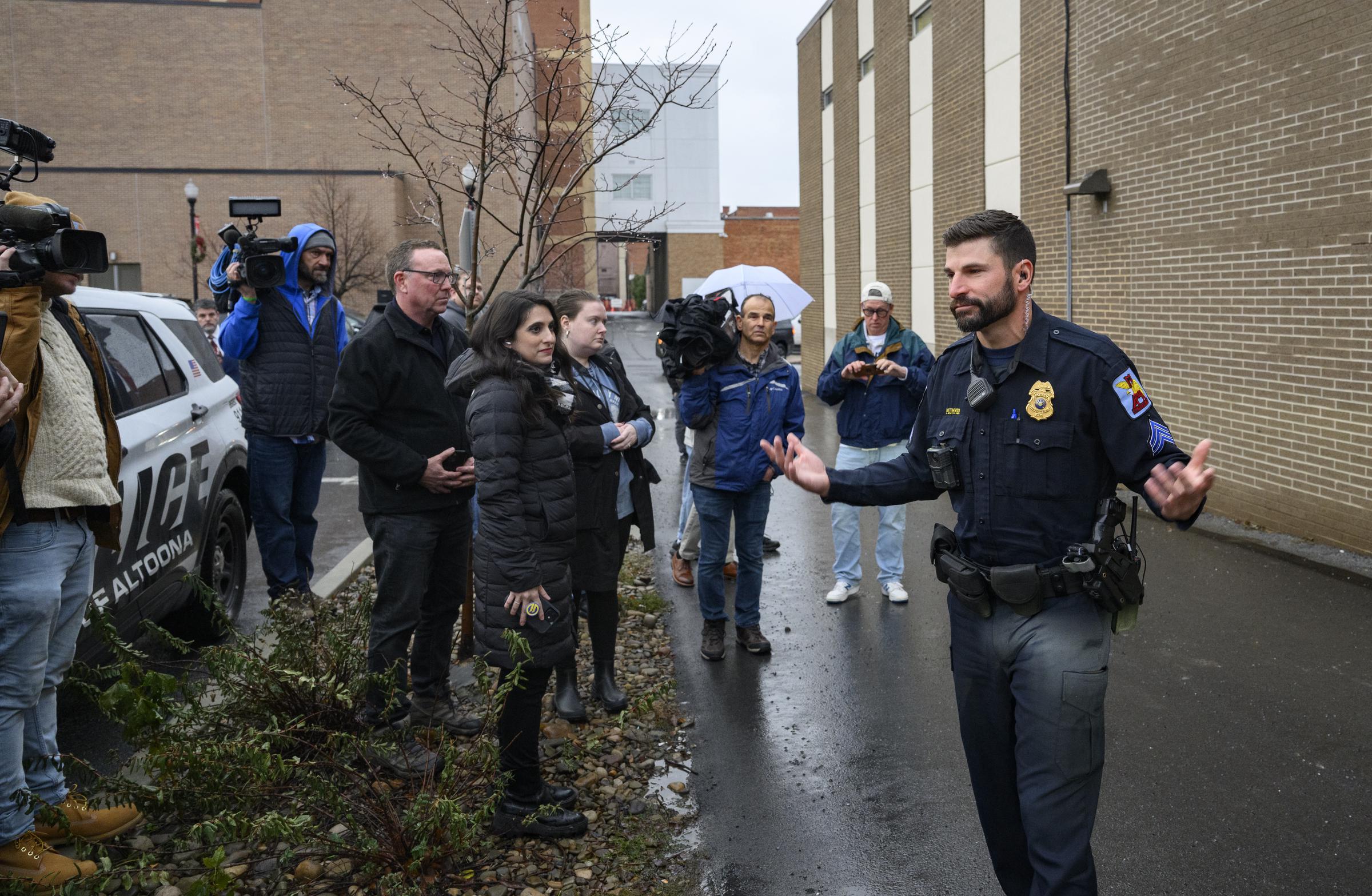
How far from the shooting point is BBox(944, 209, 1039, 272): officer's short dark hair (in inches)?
124

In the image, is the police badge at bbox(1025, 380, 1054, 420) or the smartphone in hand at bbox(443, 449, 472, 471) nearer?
the police badge at bbox(1025, 380, 1054, 420)

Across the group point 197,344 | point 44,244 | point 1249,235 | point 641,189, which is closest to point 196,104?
point 641,189

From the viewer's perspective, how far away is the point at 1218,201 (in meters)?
9.36

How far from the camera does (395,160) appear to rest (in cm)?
4353

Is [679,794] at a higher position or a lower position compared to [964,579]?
lower

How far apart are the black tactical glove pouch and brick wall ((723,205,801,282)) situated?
6605 cm

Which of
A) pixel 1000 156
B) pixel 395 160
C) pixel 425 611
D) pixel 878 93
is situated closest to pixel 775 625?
pixel 425 611

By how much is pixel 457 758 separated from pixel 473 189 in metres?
3.09

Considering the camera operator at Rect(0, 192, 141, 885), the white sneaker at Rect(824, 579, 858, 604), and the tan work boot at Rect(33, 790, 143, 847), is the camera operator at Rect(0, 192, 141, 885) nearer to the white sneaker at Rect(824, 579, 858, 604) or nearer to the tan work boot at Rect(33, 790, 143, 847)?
the tan work boot at Rect(33, 790, 143, 847)

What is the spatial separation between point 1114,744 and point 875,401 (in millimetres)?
2826

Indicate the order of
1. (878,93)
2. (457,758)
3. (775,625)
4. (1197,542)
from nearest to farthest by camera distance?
(457,758), (775,625), (1197,542), (878,93)

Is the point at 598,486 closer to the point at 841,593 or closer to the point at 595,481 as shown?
the point at 595,481

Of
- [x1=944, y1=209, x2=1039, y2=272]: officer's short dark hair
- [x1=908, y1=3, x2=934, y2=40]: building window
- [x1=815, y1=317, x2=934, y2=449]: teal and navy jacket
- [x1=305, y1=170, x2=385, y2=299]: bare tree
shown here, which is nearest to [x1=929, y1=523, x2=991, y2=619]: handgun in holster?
[x1=944, y1=209, x2=1039, y2=272]: officer's short dark hair

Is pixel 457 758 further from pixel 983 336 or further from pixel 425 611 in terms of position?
pixel 983 336
